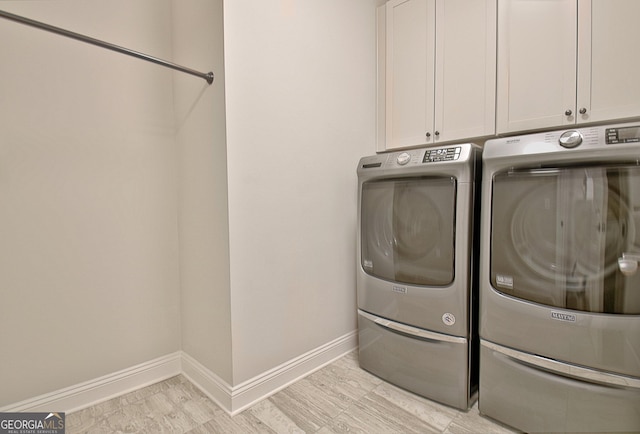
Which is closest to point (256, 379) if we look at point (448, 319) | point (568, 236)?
point (448, 319)

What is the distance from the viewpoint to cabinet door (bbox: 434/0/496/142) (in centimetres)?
168

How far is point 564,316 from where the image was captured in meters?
1.18

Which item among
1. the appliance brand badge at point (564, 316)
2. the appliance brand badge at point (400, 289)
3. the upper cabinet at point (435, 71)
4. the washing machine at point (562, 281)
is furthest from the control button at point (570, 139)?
the appliance brand badge at point (400, 289)

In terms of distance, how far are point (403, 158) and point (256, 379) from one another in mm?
1415

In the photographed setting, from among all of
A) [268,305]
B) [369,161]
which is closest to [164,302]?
[268,305]

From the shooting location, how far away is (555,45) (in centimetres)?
147

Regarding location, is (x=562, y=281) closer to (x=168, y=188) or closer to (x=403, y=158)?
(x=403, y=158)

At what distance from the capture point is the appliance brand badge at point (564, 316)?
117cm

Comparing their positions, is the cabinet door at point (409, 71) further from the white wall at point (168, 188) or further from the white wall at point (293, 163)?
the white wall at point (168, 188)

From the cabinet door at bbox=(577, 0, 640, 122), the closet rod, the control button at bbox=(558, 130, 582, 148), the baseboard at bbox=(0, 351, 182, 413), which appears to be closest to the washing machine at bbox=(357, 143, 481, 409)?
the control button at bbox=(558, 130, 582, 148)

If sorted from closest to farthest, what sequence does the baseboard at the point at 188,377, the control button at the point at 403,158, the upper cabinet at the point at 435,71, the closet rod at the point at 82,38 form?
1. the closet rod at the point at 82,38
2. the baseboard at the point at 188,377
3. the control button at the point at 403,158
4. the upper cabinet at the point at 435,71

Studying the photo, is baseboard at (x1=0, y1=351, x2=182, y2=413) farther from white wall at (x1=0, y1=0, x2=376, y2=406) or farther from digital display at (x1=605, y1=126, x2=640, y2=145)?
digital display at (x1=605, y1=126, x2=640, y2=145)

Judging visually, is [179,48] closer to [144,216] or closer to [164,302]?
[144,216]

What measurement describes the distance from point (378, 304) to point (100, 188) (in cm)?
165
